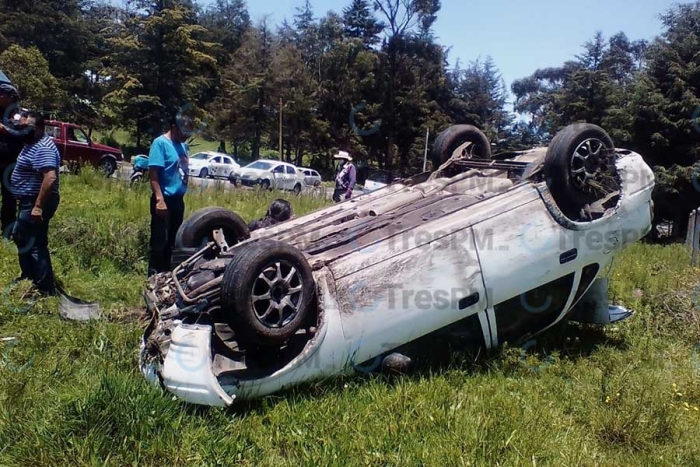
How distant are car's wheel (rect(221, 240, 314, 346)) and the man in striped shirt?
245cm

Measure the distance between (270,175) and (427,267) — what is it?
827 inches

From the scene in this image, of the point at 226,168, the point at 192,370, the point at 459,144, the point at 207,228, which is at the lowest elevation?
the point at 192,370

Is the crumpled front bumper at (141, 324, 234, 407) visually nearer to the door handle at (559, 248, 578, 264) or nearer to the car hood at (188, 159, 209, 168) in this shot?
the door handle at (559, 248, 578, 264)

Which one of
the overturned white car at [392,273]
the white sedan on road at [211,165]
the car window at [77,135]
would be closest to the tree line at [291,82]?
the white sedan on road at [211,165]

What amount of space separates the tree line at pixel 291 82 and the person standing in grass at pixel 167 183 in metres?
23.9

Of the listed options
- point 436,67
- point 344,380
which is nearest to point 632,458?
point 344,380

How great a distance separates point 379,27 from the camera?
3772 centimetres

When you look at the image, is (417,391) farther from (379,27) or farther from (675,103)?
(379,27)

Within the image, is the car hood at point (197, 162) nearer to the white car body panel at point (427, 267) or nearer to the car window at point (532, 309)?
the white car body panel at point (427, 267)

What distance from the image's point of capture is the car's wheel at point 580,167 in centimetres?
406

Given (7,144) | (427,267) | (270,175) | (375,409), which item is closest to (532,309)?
(427,267)

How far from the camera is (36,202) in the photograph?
4.66 metres

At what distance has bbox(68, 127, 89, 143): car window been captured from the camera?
1744cm

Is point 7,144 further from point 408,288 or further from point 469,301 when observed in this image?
point 469,301
